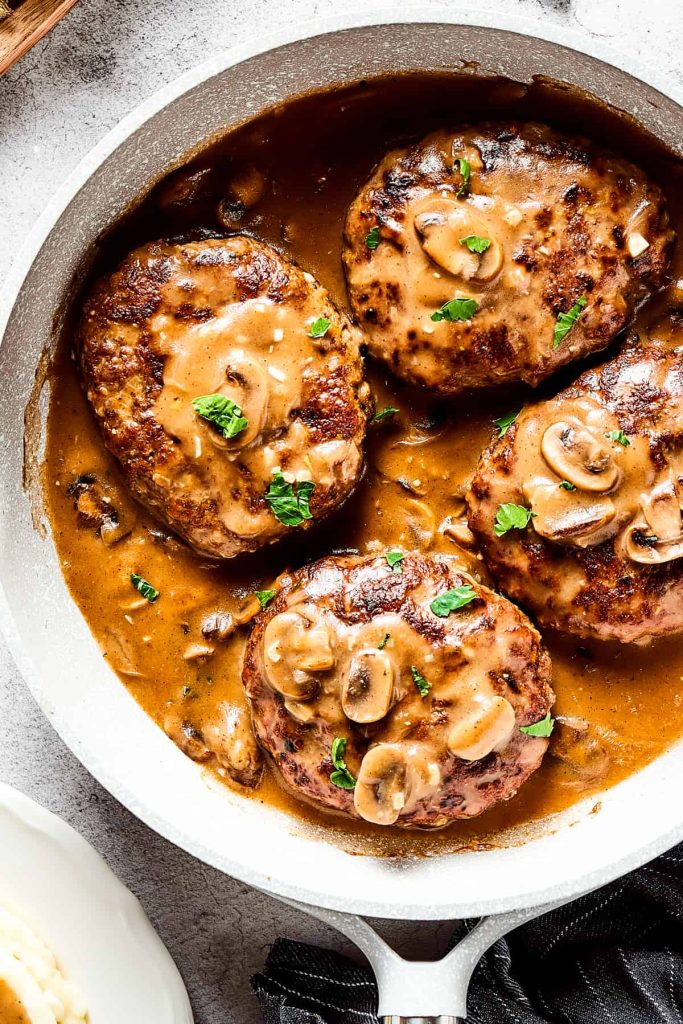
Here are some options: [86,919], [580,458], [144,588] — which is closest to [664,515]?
[580,458]

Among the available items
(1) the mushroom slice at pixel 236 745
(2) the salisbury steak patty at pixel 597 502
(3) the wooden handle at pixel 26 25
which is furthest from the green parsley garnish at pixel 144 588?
(3) the wooden handle at pixel 26 25

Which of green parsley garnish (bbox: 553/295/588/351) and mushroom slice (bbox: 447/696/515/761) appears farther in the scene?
green parsley garnish (bbox: 553/295/588/351)

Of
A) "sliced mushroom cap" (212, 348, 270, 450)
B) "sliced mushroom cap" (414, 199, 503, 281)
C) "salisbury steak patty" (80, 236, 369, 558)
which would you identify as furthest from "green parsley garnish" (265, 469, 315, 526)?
"sliced mushroom cap" (414, 199, 503, 281)

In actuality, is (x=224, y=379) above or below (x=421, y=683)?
above

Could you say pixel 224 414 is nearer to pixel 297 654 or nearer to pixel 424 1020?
pixel 297 654

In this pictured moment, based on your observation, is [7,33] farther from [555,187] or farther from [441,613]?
[441,613]

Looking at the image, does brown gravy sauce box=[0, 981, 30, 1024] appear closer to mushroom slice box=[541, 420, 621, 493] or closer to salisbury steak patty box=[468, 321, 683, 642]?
salisbury steak patty box=[468, 321, 683, 642]

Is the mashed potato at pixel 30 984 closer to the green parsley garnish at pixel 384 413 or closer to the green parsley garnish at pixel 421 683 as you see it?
the green parsley garnish at pixel 421 683
